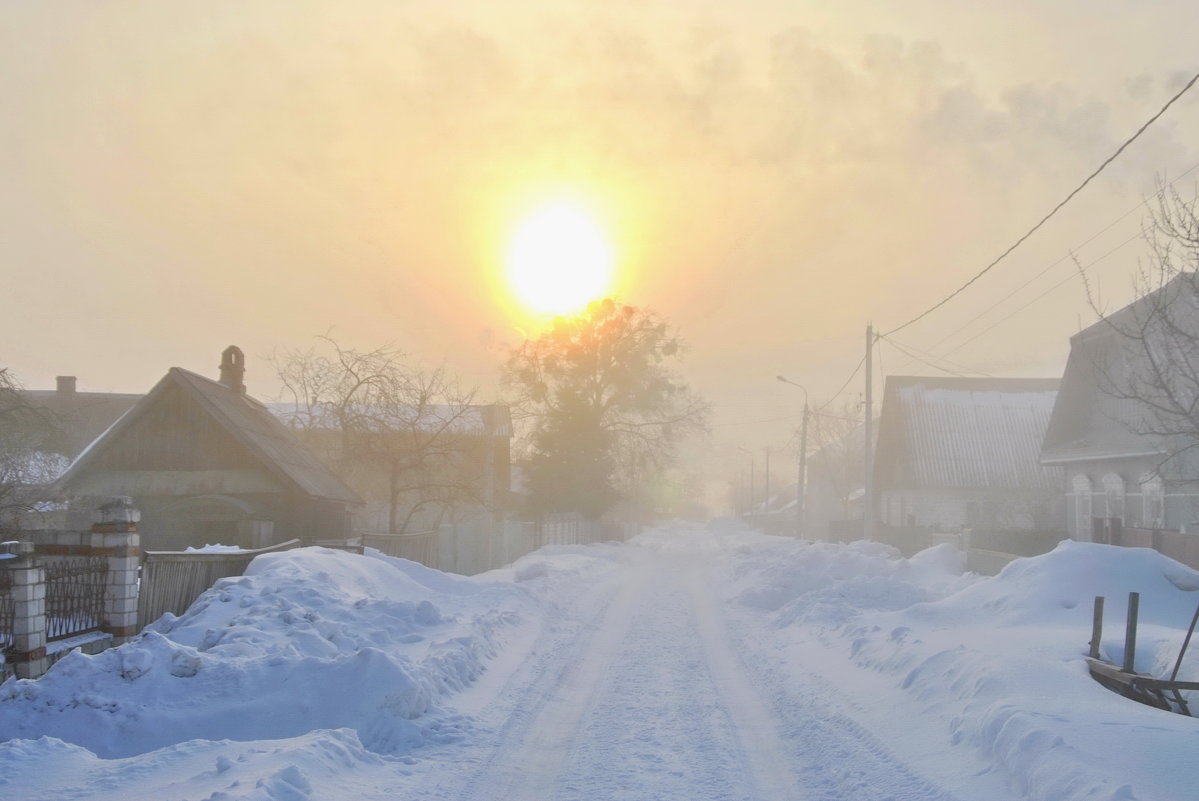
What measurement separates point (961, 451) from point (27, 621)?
43791 mm

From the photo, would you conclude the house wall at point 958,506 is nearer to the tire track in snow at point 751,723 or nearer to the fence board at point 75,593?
the tire track in snow at point 751,723

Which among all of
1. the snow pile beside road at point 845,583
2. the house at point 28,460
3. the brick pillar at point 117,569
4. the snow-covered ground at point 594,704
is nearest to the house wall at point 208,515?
the house at point 28,460

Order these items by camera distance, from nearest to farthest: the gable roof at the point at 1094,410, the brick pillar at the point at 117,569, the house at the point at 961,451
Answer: the brick pillar at the point at 117,569, the gable roof at the point at 1094,410, the house at the point at 961,451

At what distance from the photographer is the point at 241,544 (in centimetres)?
2208

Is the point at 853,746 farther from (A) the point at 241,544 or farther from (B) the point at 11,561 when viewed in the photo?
(A) the point at 241,544

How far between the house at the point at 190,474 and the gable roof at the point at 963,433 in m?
30.9

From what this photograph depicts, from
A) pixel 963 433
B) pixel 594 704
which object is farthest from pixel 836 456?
pixel 594 704

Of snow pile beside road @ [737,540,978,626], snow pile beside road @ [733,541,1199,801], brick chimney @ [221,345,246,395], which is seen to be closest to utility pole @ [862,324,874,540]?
snow pile beside road @ [737,540,978,626]

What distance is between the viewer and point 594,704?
10.7m

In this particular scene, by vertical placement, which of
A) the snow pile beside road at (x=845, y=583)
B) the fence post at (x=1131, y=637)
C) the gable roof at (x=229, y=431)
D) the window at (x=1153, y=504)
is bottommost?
the snow pile beside road at (x=845, y=583)

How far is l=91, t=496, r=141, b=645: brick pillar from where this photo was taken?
12.3m

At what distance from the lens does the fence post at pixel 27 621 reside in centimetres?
1029

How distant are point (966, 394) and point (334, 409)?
32183 mm

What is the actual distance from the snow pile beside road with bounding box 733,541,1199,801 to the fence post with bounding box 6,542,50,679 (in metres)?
8.77
